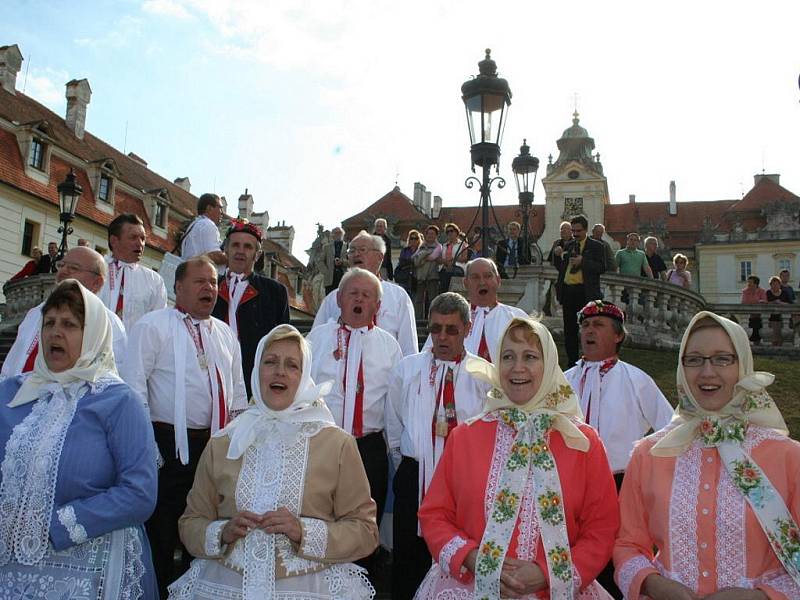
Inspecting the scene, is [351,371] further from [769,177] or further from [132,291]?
[769,177]

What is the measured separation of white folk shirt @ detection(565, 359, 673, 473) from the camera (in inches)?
197

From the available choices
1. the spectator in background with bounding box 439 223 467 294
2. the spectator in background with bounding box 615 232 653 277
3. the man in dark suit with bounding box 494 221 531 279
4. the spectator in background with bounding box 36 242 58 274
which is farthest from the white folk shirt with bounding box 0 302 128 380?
the spectator in background with bounding box 36 242 58 274

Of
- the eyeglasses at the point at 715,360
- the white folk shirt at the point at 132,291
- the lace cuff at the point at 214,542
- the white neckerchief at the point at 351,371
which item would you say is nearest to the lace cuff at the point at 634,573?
the eyeglasses at the point at 715,360

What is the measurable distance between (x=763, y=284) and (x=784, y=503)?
194 ft

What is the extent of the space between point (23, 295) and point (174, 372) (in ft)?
55.9

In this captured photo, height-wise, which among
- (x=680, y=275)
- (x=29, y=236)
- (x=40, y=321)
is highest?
(x=29, y=236)

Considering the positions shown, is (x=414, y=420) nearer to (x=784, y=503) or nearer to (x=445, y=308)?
(x=445, y=308)

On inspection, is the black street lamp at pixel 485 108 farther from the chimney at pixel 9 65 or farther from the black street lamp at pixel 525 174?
the chimney at pixel 9 65

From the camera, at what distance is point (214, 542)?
3.59 meters

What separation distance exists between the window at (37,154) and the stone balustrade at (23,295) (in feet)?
48.1

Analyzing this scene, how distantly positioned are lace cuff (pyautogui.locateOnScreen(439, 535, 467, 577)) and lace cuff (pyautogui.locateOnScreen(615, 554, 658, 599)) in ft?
2.34

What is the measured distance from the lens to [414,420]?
4840 millimetres

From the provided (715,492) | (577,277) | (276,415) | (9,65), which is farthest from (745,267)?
(276,415)

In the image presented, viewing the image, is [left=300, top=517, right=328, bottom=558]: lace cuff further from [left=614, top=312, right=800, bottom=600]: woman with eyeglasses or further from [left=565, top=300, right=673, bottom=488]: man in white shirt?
[left=565, top=300, right=673, bottom=488]: man in white shirt
